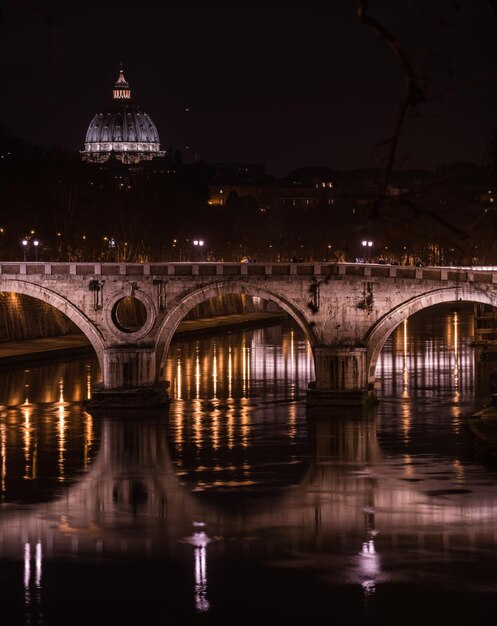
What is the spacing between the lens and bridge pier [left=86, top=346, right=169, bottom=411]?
38.8 meters

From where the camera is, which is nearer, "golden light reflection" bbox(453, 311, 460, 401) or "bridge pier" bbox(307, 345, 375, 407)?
"bridge pier" bbox(307, 345, 375, 407)

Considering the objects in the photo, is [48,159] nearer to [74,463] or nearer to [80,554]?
[74,463]

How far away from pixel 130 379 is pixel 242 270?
4.66 meters

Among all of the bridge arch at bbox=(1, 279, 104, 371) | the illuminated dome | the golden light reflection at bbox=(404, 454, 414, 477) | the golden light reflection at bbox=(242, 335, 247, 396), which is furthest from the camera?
the illuminated dome

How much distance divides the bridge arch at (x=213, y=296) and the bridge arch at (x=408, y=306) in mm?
1715

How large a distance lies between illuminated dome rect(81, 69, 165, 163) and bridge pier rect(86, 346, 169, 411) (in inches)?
5929

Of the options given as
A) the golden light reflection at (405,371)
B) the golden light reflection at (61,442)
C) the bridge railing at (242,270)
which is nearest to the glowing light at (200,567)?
the golden light reflection at (61,442)

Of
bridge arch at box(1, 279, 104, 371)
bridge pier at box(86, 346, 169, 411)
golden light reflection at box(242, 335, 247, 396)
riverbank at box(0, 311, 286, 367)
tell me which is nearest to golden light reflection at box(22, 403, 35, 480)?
bridge pier at box(86, 346, 169, 411)

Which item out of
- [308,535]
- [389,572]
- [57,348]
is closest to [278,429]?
[308,535]

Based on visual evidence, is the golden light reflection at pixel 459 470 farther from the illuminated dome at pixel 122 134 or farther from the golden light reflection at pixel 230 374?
the illuminated dome at pixel 122 134

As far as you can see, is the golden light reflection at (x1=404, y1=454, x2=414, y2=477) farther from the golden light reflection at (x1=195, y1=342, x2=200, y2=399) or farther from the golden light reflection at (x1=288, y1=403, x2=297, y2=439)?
the golden light reflection at (x1=195, y1=342, x2=200, y2=399)

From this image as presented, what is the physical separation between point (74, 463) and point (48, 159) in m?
39.8

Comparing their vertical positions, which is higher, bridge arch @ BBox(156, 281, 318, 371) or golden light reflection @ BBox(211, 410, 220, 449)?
bridge arch @ BBox(156, 281, 318, 371)

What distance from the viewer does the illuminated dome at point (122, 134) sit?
→ 19100cm
